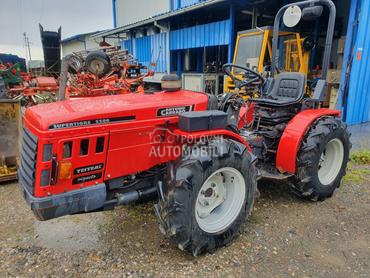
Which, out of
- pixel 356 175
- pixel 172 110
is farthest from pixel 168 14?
pixel 172 110

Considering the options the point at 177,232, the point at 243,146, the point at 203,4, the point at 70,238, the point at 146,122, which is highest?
the point at 203,4

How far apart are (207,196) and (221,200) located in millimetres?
133

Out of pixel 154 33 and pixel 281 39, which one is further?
pixel 154 33

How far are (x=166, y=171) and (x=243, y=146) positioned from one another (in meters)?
0.66

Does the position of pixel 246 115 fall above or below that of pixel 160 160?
above

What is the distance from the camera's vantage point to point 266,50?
7129 millimetres

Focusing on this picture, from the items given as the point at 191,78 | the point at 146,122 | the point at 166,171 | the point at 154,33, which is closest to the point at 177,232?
the point at 166,171

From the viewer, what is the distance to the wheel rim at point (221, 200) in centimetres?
243

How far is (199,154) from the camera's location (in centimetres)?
219

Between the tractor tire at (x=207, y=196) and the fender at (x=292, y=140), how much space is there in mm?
701

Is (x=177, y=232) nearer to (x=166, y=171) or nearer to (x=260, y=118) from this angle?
(x=166, y=171)

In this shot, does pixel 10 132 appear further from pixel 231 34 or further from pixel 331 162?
pixel 231 34

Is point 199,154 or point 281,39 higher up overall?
point 281,39

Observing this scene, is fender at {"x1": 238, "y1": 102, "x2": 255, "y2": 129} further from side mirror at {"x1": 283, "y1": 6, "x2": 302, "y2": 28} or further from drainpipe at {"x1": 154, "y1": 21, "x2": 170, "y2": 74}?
drainpipe at {"x1": 154, "y1": 21, "x2": 170, "y2": 74}
